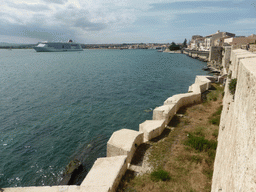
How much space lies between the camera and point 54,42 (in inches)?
5217

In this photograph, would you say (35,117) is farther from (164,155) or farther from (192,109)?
(192,109)

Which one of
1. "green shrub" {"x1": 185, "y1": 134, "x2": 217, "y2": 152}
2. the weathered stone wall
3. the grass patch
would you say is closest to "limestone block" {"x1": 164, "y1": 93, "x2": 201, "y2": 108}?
the grass patch

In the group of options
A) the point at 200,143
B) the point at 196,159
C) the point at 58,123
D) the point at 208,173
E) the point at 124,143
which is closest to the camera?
the point at 208,173

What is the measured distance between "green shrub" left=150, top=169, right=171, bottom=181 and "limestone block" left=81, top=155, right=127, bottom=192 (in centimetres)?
125

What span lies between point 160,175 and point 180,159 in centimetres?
157

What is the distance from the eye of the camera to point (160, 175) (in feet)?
21.5

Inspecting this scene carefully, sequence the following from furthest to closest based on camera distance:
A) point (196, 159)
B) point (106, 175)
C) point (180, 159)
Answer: point (180, 159) → point (196, 159) → point (106, 175)

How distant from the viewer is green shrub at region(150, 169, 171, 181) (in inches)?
255

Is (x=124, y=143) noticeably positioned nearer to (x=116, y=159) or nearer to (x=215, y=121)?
(x=116, y=159)

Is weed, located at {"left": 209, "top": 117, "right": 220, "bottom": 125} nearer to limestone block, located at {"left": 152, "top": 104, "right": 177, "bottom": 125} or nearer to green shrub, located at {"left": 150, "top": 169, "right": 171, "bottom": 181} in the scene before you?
limestone block, located at {"left": 152, "top": 104, "right": 177, "bottom": 125}

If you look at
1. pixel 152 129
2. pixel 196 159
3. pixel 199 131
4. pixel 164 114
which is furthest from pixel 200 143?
pixel 164 114

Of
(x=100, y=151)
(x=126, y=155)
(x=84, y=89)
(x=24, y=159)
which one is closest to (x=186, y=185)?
(x=126, y=155)

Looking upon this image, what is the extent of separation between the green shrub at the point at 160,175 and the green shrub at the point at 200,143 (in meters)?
2.59

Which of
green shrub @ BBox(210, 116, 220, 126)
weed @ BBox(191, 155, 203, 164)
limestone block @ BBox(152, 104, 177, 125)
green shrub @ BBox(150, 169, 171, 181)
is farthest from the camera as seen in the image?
limestone block @ BBox(152, 104, 177, 125)
